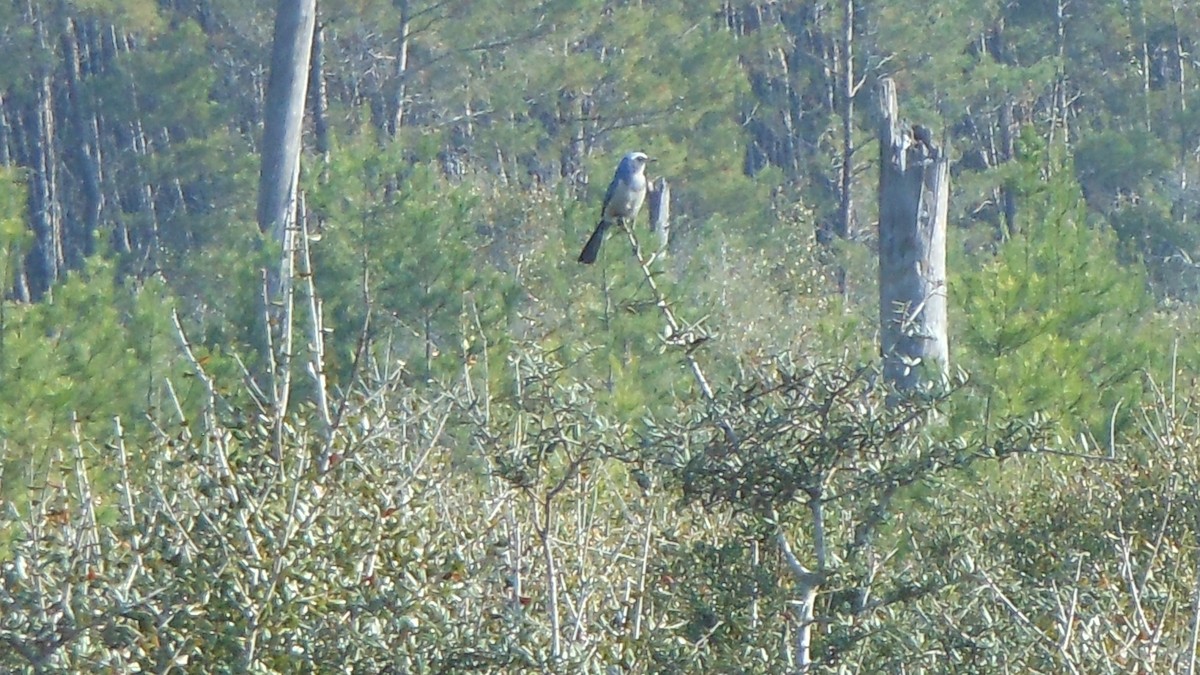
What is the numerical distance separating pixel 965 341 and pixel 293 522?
19.1 feet

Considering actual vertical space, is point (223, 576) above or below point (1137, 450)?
above

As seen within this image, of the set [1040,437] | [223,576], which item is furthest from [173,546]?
[1040,437]

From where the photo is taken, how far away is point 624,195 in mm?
7559

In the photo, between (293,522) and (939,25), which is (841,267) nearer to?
(939,25)

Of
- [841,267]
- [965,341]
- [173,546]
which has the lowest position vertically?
[841,267]

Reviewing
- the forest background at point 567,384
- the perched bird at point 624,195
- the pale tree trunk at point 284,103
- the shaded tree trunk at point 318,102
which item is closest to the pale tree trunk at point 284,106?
the pale tree trunk at point 284,103

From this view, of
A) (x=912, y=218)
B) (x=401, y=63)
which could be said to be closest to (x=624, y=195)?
(x=912, y=218)

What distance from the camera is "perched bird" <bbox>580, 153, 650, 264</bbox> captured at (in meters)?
7.54

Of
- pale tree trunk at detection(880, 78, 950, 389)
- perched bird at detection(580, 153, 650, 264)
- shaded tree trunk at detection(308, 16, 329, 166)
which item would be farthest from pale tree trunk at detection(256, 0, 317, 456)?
shaded tree trunk at detection(308, 16, 329, 166)

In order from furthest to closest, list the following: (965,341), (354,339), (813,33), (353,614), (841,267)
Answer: (813,33) → (841,267) → (354,339) → (965,341) → (353,614)

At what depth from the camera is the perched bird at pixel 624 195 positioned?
24.7ft

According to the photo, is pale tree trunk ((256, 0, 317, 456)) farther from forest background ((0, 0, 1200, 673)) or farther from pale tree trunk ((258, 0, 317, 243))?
forest background ((0, 0, 1200, 673))

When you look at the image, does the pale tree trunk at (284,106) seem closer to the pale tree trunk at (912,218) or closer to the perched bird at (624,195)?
the perched bird at (624,195)

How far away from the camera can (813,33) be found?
89.9ft
